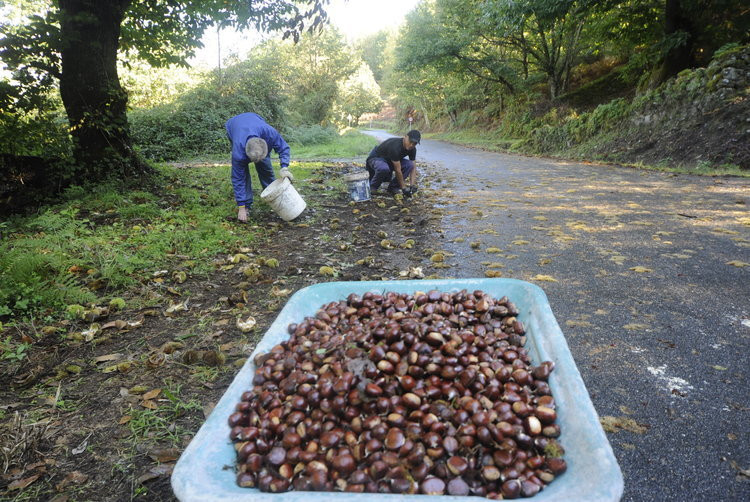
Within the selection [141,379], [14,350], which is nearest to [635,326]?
[141,379]

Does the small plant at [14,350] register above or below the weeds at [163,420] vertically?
above

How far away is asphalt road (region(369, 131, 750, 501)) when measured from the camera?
1.77 meters

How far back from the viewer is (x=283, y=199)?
5750 mm

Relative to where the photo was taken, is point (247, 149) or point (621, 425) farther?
point (247, 149)

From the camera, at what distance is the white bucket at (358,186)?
699 centimetres

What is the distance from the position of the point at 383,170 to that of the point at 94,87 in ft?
16.9

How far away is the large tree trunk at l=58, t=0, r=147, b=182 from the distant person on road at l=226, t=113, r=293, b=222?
2.63 m

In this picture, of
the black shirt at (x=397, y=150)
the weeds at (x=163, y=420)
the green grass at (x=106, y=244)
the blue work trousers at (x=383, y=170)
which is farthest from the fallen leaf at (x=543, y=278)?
the blue work trousers at (x=383, y=170)

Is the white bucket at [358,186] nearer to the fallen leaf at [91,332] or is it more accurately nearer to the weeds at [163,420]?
the fallen leaf at [91,332]

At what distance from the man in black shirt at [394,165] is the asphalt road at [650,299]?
1100 millimetres

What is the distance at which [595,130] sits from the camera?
1308cm

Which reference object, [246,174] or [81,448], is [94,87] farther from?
[81,448]

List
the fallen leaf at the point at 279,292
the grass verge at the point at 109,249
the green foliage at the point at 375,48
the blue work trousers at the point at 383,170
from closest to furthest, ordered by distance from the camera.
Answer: the grass verge at the point at 109,249
the fallen leaf at the point at 279,292
the blue work trousers at the point at 383,170
the green foliage at the point at 375,48

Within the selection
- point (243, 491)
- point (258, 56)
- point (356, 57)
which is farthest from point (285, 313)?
point (356, 57)
